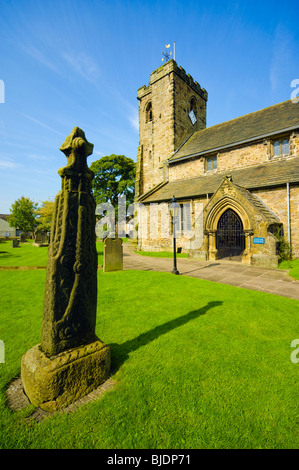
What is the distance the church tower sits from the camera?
22656 mm

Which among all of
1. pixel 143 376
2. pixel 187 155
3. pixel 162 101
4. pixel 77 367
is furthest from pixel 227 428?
pixel 162 101

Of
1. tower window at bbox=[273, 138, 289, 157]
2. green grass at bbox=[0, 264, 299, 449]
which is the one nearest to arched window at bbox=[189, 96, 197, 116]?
tower window at bbox=[273, 138, 289, 157]

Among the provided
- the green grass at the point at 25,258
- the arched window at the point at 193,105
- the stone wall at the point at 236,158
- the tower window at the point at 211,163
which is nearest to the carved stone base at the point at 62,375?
the green grass at the point at 25,258

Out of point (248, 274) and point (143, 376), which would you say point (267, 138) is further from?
point (143, 376)

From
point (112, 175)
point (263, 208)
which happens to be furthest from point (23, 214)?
point (263, 208)

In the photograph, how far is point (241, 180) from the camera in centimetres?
1513

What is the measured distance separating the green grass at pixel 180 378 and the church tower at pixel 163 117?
20315 millimetres

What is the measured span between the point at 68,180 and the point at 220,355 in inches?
135

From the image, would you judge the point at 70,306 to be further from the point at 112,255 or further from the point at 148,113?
the point at 148,113

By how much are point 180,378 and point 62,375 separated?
4.86ft

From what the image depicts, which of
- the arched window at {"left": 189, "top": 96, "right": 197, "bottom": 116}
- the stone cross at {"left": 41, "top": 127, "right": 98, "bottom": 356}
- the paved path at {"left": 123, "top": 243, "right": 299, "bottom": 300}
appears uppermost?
the arched window at {"left": 189, "top": 96, "right": 197, "bottom": 116}

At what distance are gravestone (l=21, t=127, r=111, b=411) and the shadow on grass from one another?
0.36 metres

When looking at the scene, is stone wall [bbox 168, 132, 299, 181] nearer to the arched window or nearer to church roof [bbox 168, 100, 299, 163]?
church roof [bbox 168, 100, 299, 163]
